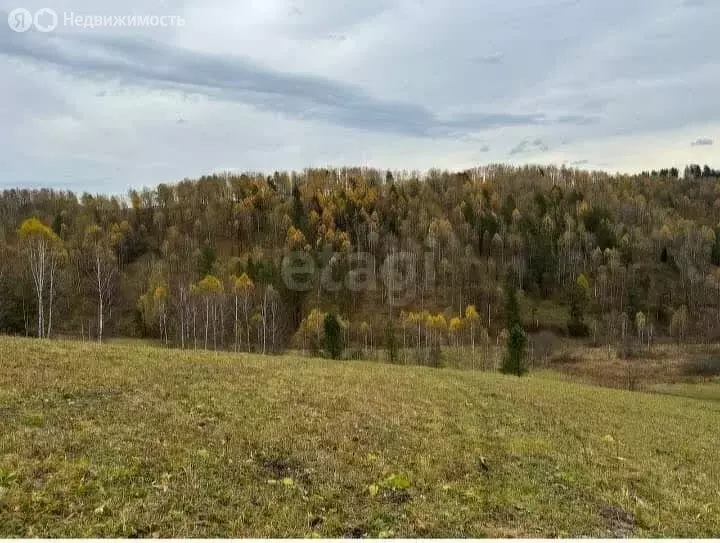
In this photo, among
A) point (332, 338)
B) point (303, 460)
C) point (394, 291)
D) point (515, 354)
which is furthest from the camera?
point (394, 291)

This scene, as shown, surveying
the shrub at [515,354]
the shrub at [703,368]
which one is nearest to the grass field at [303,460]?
the shrub at [515,354]

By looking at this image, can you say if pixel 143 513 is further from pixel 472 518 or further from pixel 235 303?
pixel 235 303

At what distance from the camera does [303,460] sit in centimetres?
1677

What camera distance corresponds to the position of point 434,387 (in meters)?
31.6

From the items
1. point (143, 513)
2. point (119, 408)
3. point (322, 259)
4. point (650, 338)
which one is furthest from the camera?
point (322, 259)

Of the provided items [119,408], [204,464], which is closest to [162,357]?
[119,408]

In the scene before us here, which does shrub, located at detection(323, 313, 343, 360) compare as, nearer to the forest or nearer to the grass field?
the forest

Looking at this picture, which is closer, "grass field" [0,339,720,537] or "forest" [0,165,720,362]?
"grass field" [0,339,720,537]

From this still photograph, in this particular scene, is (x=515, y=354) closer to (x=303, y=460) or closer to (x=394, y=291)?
(x=303, y=460)

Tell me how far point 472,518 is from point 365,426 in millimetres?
7875

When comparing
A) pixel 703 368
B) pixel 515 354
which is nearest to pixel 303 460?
pixel 515 354

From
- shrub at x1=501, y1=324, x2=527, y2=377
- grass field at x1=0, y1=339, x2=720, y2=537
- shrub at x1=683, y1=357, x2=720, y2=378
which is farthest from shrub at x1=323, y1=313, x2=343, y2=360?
shrub at x1=683, y1=357, x2=720, y2=378

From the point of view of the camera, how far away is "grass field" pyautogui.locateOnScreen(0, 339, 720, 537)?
503 inches

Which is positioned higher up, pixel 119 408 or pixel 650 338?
pixel 119 408
